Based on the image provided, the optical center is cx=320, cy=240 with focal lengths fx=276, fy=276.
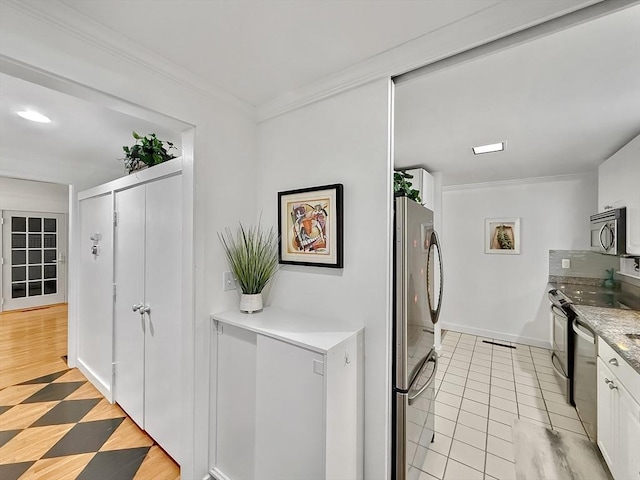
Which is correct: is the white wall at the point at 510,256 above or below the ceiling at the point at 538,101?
below

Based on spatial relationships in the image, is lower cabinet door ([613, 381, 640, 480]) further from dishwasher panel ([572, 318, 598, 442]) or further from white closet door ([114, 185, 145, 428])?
white closet door ([114, 185, 145, 428])

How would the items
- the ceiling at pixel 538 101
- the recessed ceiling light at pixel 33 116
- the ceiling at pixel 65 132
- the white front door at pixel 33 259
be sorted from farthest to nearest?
the white front door at pixel 33 259, the recessed ceiling light at pixel 33 116, the ceiling at pixel 65 132, the ceiling at pixel 538 101

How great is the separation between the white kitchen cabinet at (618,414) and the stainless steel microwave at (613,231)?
1107 mm

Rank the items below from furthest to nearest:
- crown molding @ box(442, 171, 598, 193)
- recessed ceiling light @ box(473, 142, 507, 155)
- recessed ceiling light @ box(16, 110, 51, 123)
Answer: crown molding @ box(442, 171, 598, 193)
recessed ceiling light @ box(473, 142, 507, 155)
recessed ceiling light @ box(16, 110, 51, 123)

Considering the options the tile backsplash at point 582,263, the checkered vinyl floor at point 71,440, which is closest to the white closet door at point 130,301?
the checkered vinyl floor at point 71,440

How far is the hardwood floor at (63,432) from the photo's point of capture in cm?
169

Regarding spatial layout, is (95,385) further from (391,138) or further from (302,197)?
(391,138)

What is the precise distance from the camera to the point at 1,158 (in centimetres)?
258

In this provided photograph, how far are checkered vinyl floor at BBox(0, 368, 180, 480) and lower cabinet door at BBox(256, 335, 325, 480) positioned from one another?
0.86 m

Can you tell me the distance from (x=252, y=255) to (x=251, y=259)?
Result: 1.2 inches

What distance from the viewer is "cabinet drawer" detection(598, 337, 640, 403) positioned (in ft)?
4.44

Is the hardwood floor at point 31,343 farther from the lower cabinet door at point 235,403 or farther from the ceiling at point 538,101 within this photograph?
the ceiling at point 538,101

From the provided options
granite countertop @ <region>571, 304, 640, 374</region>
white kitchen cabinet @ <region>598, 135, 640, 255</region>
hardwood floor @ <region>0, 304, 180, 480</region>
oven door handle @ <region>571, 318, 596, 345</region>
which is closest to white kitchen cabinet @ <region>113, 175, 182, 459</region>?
hardwood floor @ <region>0, 304, 180, 480</region>

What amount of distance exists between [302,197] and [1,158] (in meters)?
3.07
